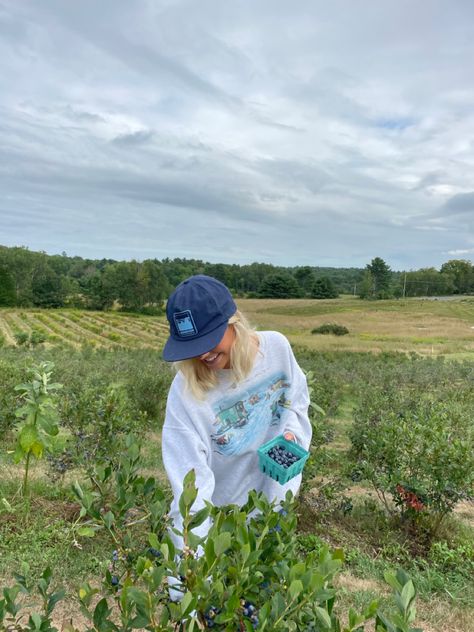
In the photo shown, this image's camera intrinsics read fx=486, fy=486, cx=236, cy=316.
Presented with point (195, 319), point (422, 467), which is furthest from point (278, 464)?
point (422, 467)

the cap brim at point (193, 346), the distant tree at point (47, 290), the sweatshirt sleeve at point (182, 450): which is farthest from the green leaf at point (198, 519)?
the distant tree at point (47, 290)

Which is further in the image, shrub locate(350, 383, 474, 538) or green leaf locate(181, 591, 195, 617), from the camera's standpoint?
shrub locate(350, 383, 474, 538)

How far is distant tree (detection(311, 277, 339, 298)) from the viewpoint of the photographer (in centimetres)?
7138

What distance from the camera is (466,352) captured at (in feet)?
88.5

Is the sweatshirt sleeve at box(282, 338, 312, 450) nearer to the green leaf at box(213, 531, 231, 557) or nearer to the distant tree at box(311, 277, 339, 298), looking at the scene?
the green leaf at box(213, 531, 231, 557)

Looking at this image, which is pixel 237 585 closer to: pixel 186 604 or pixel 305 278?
pixel 186 604

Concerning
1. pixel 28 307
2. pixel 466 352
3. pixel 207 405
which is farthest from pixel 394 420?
pixel 28 307

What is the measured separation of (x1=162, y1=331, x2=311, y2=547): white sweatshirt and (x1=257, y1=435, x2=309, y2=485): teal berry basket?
9cm

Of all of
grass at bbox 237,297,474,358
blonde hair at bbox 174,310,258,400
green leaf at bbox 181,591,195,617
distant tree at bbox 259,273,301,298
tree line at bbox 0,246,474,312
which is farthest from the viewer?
tree line at bbox 0,246,474,312

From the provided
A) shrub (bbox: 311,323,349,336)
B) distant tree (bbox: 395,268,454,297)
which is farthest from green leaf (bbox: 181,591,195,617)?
distant tree (bbox: 395,268,454,297)

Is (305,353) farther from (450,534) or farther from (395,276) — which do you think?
(395,276)

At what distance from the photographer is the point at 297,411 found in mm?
1891

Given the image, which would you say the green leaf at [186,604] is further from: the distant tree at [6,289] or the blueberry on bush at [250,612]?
the distant tree at [6,289]

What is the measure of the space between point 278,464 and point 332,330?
37.0m
